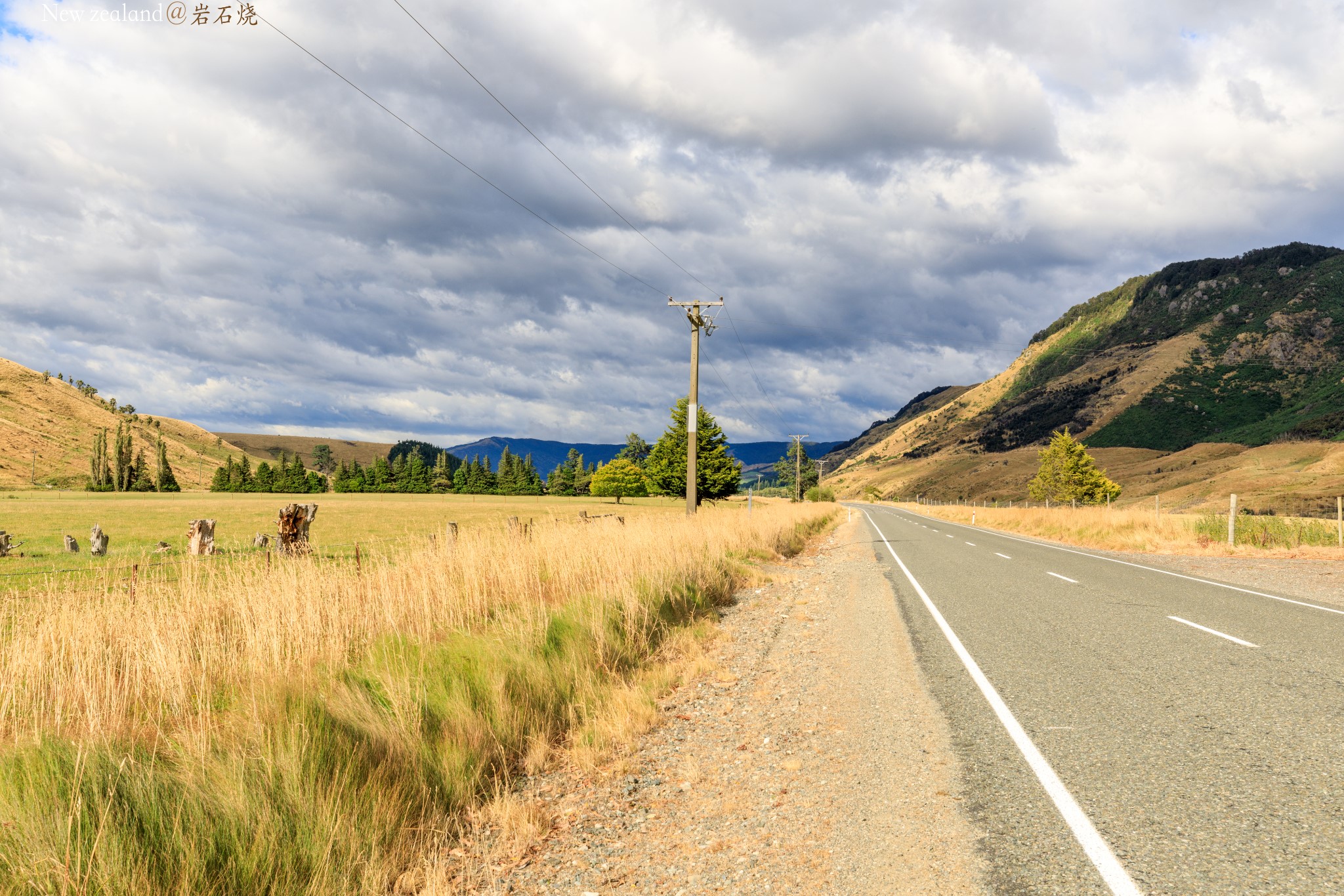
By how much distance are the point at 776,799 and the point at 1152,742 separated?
2.81 m

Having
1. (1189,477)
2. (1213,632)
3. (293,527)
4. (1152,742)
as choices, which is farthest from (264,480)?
(1189,477)

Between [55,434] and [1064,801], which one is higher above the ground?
[55,434]

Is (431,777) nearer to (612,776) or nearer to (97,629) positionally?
(612,776)

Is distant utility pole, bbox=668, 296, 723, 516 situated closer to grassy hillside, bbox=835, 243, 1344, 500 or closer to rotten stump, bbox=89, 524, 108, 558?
rotten stump, bbox=89, 524, 108, 558

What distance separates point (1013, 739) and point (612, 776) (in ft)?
9.55

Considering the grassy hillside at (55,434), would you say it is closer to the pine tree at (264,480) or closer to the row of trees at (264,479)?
the row of trees at (264,479)

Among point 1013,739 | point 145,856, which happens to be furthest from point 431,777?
point 1013,739

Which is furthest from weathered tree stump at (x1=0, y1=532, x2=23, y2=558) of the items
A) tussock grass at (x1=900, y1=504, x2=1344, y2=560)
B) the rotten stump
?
tussock grass at (x1=900, y1=504, x2=1344, y2=560)

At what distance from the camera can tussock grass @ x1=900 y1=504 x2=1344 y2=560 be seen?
21.1 m

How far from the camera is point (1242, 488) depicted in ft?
217

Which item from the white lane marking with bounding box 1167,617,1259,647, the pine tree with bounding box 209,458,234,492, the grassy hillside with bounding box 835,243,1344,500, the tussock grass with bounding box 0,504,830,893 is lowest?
the pine tree with bounding box 209,458,234,492

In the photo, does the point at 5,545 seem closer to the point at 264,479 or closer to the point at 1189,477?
the point at 1189,477

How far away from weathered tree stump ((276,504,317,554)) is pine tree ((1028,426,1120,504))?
71172mm

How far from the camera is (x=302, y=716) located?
419 centimetres
